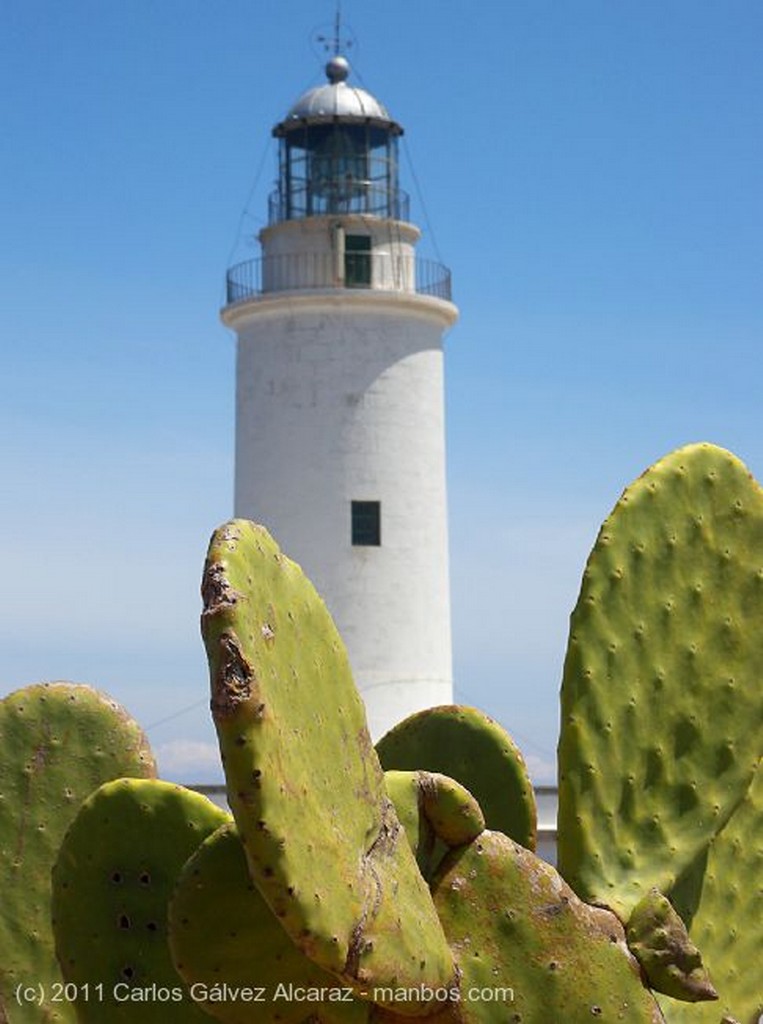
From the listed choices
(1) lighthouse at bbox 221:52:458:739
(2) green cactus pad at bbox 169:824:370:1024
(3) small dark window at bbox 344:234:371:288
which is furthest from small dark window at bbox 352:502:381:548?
(2) green cactus pad at bbox 169:824:370:1024

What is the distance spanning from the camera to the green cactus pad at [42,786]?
441cm

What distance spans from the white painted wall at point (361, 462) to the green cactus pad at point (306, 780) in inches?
582

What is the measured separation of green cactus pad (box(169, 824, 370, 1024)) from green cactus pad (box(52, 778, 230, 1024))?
1.50 feet

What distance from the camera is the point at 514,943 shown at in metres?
3.22

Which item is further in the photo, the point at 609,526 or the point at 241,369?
the point at 241,369

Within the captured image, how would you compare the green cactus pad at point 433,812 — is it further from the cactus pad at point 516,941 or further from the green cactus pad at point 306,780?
the green cactus pad at point 306,780

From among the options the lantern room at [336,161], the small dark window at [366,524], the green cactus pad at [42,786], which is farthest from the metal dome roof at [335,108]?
the green cactus pad at [42,786]

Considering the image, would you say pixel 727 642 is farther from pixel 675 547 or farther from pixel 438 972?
pixel 438 972

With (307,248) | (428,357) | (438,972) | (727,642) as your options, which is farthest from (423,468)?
(438,972)

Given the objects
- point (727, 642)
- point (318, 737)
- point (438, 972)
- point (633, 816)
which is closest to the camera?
point (318, 737)

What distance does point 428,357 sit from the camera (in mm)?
19031

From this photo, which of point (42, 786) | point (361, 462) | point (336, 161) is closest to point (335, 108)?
point (336, 161)

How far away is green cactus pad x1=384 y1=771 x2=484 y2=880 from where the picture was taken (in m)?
3.21

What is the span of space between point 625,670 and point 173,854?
0.96 meters
